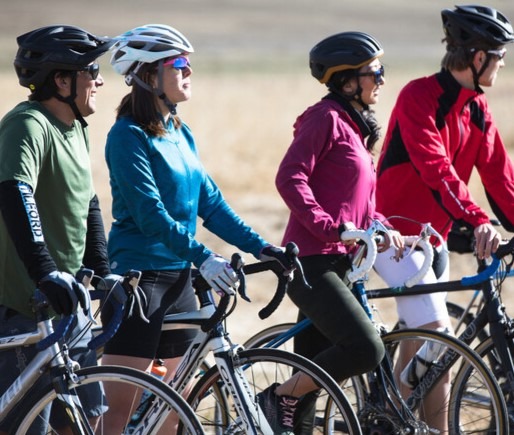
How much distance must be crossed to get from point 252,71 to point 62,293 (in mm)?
51209

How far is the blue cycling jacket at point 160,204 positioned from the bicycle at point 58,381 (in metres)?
0.40

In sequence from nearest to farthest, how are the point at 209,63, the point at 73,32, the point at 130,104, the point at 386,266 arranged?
the point at 73,32 < the point at 130,104 < the point at 386,266 < the point at 209,63

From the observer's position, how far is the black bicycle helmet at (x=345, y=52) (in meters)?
5.49

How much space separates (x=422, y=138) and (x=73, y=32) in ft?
6.27

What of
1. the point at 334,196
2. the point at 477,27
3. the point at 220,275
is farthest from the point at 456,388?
the point at 477,27

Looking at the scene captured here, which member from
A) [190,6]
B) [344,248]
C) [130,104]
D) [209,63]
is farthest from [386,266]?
[190,6]

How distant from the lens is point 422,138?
593 cm

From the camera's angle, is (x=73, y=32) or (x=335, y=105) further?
(x=335, y=105)

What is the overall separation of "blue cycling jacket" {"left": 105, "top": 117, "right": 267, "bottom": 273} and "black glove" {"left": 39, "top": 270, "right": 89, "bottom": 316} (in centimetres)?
66

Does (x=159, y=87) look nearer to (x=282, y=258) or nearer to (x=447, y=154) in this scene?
(x=282, y=258)

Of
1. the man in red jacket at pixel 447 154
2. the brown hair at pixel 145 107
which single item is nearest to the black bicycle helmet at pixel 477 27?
the man in red jacket at pixel 447 154

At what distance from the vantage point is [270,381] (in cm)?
582

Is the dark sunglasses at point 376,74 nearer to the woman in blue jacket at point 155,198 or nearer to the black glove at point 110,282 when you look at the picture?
the woman in blue jacket at point 155,198

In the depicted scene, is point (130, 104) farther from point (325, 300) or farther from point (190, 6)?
point (190, 6)
